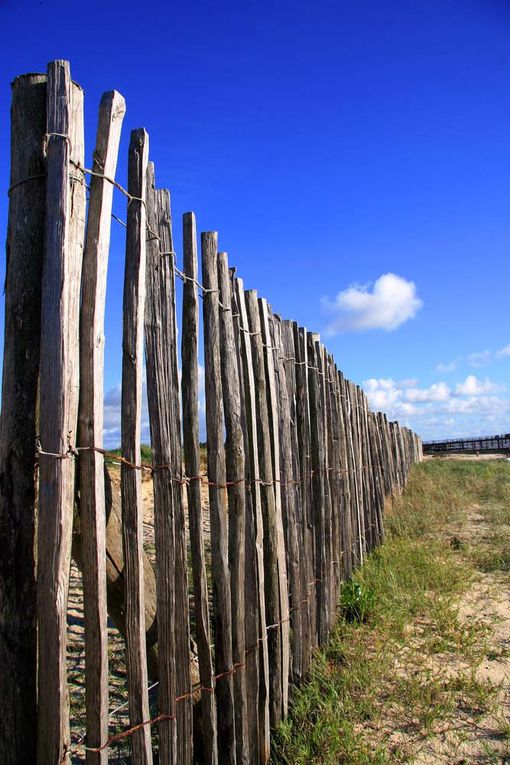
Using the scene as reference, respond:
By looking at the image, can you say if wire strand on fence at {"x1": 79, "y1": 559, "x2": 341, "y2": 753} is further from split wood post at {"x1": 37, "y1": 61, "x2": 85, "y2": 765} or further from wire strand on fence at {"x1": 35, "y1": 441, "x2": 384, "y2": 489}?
wire strand on fence at {"x1": 35, "y1": 441, "x2": 384, "y2": 489}

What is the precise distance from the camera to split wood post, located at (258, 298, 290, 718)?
3330mm

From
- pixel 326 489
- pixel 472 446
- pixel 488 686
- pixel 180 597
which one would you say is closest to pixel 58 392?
pixel 180 597

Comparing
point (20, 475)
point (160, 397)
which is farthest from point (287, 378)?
point (20, 475)

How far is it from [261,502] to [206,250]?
1.33m

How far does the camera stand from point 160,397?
7.56ft

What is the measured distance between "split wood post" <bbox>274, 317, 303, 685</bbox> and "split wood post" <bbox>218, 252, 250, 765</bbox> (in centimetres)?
74

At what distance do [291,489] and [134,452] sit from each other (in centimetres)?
186

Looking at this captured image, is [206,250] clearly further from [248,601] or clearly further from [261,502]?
[248,601]

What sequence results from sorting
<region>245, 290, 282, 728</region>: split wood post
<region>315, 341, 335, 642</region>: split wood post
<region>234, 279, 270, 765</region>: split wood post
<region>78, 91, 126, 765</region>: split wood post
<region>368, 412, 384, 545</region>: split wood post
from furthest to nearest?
<region>368, 412, 384, 545</region>: split wood post
<region>315, 341, 335, 642</region>: split wood post
<region>245, 290, 282, 728</region>: split wood post
<region>234, 279, 270, 765</region>: split wood post
<region>78, 91, 126, 765</region>: split wood post

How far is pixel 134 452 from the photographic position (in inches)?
81.4

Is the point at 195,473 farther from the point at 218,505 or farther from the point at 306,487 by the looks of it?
the point at 306,487

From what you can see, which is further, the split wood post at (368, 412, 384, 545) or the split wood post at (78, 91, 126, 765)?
the split wood post at (368, 412, 384, 545)

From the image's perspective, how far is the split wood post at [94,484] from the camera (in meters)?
1.83

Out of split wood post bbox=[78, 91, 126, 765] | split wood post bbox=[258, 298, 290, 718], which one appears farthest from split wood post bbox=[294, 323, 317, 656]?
split wood post bbox=[78, 91, 126, 765]
